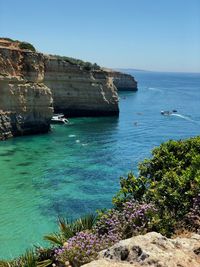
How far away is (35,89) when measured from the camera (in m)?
58.9

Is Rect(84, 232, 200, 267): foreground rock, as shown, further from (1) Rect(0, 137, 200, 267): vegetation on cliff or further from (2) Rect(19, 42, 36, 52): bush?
(2) Rect(19, 42, 36, 52): bush

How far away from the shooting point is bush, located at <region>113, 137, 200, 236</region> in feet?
36.9

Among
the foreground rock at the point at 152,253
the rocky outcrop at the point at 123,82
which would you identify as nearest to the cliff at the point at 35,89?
the foreground rock at the point at 152,253

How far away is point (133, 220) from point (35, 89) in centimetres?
4948

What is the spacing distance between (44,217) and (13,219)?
74.7 inches

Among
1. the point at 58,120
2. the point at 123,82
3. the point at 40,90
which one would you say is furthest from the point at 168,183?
the point at 123,82

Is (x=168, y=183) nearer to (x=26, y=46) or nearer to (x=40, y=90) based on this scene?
(x=40, y=90)

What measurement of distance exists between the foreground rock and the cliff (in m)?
46.5

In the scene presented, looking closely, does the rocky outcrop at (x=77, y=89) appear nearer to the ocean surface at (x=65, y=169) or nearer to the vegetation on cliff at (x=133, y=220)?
the ocean surface at (x=65, y=169)

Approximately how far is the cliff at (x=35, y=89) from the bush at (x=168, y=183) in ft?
136

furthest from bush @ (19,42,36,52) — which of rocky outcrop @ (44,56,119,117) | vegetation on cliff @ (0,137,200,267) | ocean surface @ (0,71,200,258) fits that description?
vegetation on cliff @ (0,137,200,267)

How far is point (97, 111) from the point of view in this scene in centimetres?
7906

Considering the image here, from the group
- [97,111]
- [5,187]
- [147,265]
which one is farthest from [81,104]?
[147,265]

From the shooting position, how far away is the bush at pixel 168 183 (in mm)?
11250
